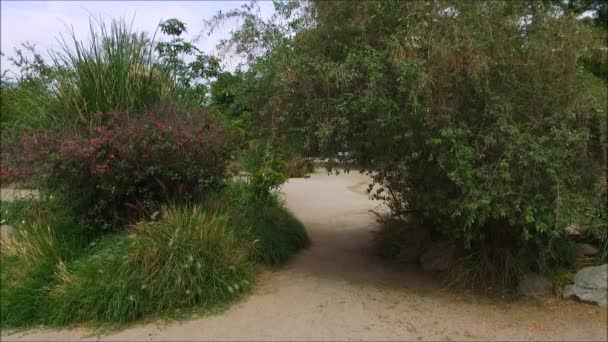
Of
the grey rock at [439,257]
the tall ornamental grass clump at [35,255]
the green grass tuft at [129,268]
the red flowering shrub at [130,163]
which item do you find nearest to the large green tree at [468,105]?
the grey rock at [439,257]

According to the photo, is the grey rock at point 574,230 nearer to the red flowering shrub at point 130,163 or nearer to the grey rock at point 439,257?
the grey rock at point 439,257

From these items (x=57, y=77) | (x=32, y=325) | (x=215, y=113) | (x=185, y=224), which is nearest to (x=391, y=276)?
(x=185, y=224)

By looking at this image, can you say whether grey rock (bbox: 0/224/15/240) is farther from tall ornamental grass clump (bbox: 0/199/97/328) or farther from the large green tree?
the large green tree

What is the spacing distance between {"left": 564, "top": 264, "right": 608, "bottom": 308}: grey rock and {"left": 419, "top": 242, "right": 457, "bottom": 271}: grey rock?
4.12 feet

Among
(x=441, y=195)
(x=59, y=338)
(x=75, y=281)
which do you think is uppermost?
(x=441, y=195)

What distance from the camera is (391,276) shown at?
21.0 ft

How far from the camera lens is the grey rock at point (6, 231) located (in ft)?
21.3

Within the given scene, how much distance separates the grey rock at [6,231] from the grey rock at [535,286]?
19.6 feet

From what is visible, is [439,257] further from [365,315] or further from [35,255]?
[35,255]

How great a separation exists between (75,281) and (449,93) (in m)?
4.10

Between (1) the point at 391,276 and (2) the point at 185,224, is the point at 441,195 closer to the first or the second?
(1) the point at 391,276

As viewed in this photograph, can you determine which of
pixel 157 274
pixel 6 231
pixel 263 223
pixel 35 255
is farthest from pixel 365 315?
pixel 6 231

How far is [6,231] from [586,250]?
6.98 meters

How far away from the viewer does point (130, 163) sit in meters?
5.55
